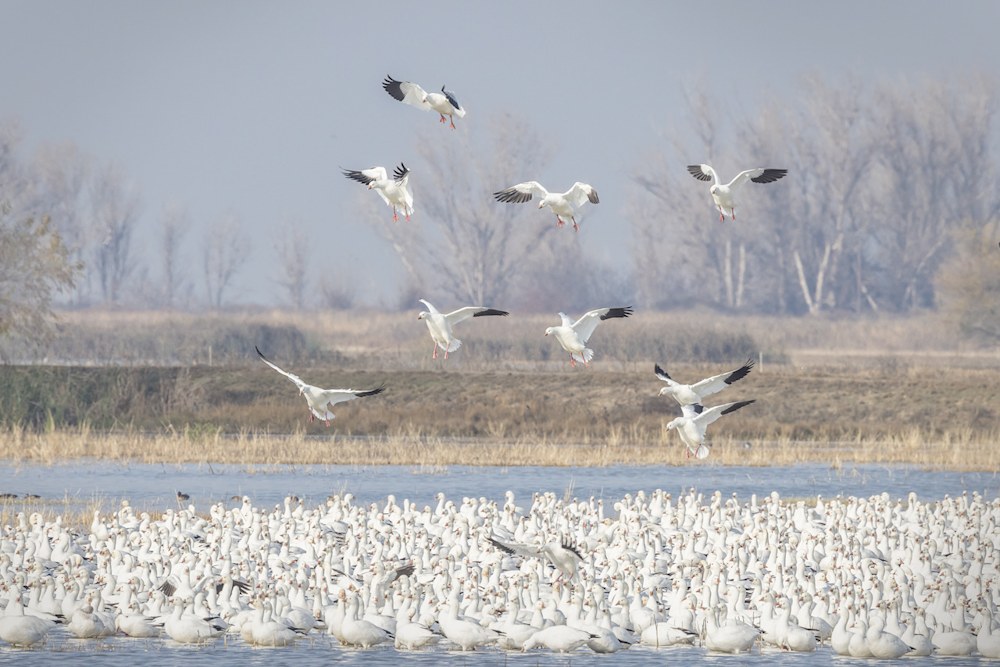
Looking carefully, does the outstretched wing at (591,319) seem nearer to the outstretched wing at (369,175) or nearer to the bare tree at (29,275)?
the outstretched wing at (369,175)

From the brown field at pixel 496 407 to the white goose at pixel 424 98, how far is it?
11229 mm

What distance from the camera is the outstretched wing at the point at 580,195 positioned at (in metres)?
19.6

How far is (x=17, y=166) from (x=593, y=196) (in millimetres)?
95079

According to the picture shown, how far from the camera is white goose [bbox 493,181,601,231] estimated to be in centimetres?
1941

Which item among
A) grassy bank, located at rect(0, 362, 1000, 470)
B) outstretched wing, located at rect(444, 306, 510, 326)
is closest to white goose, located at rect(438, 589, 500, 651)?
outstretched wing, located at rect(444, 306, 510, 326)

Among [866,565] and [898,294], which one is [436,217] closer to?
[898,294]

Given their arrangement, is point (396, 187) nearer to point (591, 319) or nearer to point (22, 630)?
point (591, 319)

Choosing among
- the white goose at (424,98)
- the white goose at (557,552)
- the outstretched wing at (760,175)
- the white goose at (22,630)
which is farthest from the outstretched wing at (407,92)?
the white goose at (22,630)

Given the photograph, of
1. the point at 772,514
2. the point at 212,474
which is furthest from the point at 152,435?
the point at 772,514

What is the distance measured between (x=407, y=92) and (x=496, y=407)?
2071cm

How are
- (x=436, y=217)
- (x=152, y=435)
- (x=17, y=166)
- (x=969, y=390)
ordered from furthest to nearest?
(x=17, y=166) < (x=436, y=217) < (x=969, y=390) < (x=152, y=435)

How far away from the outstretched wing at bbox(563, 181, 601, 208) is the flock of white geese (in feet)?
11.5

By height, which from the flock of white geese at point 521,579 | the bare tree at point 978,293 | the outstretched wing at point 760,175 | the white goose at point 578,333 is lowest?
the flock of white geese at point 521,579

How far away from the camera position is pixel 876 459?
31688mm
